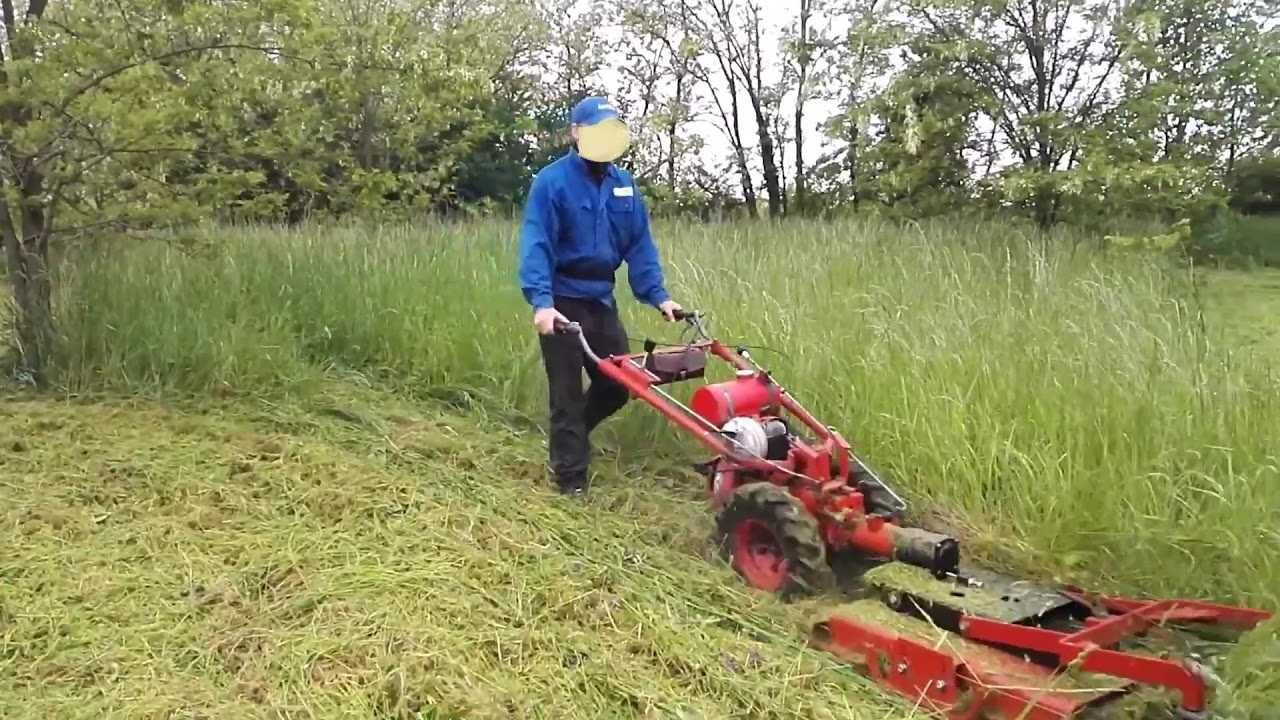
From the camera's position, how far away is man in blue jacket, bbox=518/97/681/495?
4449mm

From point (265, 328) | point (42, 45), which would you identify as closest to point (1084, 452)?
point (265, 328)

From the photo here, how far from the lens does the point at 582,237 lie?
462cm

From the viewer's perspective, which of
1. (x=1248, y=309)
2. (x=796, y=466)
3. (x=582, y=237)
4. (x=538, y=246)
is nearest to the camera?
(x=796, y=466)

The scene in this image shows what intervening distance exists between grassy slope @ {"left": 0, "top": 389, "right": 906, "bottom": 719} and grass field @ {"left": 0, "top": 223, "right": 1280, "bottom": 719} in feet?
0.04

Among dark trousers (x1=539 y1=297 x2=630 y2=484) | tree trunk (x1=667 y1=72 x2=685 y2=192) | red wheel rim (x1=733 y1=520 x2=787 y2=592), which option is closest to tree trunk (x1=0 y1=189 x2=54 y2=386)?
dark trousers (x1=539 y1=297 x2=630 y2=484)

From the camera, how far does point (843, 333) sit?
5637 mm

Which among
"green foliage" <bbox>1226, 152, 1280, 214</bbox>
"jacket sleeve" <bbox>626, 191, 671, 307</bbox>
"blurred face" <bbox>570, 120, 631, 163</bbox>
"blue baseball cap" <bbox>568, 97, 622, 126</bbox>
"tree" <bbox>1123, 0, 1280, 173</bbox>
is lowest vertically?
"jacket sleeve" <bbox>626, 191, 671, 307</bbox>

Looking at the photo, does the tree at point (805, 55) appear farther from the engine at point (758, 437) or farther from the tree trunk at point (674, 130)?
the engine at point (758, 437)

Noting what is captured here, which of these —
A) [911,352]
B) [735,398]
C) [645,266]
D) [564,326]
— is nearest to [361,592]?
[564,326]

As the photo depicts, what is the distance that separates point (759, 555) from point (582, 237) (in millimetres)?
1521

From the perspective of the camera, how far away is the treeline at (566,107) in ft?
20.4

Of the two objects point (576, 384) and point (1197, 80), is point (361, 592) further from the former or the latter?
point (1197, 80)

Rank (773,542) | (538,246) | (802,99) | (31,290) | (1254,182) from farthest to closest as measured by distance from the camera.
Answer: (802,99), (1254,182), (31,290), (538,246), (773,542)

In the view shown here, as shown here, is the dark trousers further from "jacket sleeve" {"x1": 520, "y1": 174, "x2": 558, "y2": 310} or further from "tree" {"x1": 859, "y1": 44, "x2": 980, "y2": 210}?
"tree" {"x1": 859, "y1": 44, "x2": 980, "y2": 210}
